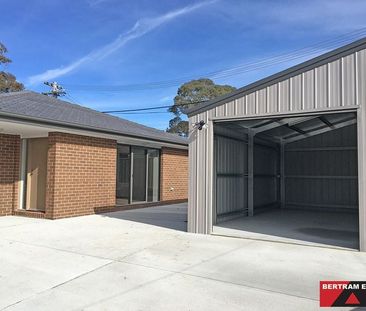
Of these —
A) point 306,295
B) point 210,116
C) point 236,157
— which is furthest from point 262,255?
point 236,157

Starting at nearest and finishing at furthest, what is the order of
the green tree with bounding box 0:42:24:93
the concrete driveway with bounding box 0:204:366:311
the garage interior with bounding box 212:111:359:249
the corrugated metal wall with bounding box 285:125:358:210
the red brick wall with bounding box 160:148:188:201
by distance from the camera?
the concrete driveway with bounding box 0:204:366:311 < the garage interior with bounding box 212:111:359:249 < the corrugated metal wall with bounding box 285:125:358:210 < the red brick wall with bounding box 160:148:188:201 < the green tree with bounding box 0:42:24:93

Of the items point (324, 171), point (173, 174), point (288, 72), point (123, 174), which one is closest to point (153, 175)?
point (173, 174)

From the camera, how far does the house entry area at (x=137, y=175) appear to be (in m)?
14.0

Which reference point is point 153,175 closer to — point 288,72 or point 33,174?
point 33,174

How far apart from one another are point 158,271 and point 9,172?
314 inches

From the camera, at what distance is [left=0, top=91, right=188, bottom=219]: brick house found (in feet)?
35.5

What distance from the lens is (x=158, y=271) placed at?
19.0ft

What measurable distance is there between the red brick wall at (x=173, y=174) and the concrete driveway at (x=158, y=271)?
23.3 feet

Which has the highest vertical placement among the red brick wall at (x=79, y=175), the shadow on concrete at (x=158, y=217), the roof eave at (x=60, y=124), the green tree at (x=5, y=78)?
the green tree at (x=5, y=78)

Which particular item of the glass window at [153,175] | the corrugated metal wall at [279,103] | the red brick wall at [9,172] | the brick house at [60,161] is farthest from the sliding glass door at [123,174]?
the corrugated metal wall at [279,103]

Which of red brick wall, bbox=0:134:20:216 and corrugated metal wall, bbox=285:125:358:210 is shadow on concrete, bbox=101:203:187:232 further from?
corrugated metal wall, bbox=285:125:358:210

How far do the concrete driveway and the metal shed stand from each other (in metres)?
1.36

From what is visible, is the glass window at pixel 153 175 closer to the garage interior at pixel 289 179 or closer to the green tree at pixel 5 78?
the garage interior at pixel 289 179

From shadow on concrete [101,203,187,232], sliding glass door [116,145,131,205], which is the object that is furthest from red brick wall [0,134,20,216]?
sliding glass door [116,145,131,205]
